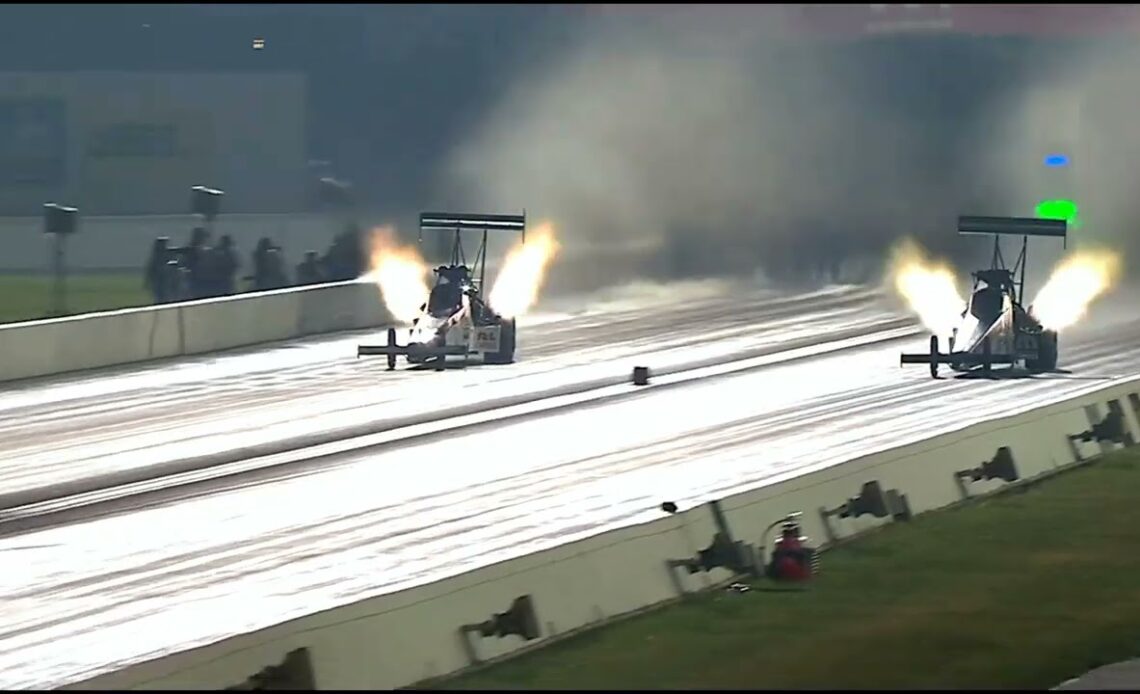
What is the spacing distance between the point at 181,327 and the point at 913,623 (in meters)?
23.5

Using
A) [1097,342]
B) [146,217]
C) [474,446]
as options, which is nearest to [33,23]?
[146,217]

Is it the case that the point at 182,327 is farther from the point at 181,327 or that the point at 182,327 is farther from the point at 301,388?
the point at 301,388

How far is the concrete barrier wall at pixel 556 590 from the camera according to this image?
11430 millimetres

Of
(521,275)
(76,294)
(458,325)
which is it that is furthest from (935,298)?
(76,294)

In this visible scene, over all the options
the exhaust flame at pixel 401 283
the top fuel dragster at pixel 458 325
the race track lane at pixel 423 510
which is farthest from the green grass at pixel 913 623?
the exhaust flame at pixel 401 283

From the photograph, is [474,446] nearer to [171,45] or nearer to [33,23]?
[33,23]

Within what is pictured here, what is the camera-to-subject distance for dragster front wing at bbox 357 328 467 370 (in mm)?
33062

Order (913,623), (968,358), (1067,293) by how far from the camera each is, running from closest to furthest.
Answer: (913,623), (968,358), (1067,293)

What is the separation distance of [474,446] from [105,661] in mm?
11028

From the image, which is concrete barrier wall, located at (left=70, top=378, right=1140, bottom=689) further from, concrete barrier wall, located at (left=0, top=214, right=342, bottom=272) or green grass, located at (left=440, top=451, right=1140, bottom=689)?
concrete barrier wall, located at (left=0, top=214, right=342, bottom=272)

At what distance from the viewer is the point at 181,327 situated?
119ft

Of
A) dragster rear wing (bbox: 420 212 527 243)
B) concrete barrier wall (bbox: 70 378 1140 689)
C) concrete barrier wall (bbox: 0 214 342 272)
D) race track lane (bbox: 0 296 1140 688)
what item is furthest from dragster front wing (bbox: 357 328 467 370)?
concrete barrier wall (bbox: 0 214 342 272)

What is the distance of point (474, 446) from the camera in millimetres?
25172

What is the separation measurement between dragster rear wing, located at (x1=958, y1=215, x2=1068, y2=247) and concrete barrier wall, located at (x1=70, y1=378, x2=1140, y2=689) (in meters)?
10.4
